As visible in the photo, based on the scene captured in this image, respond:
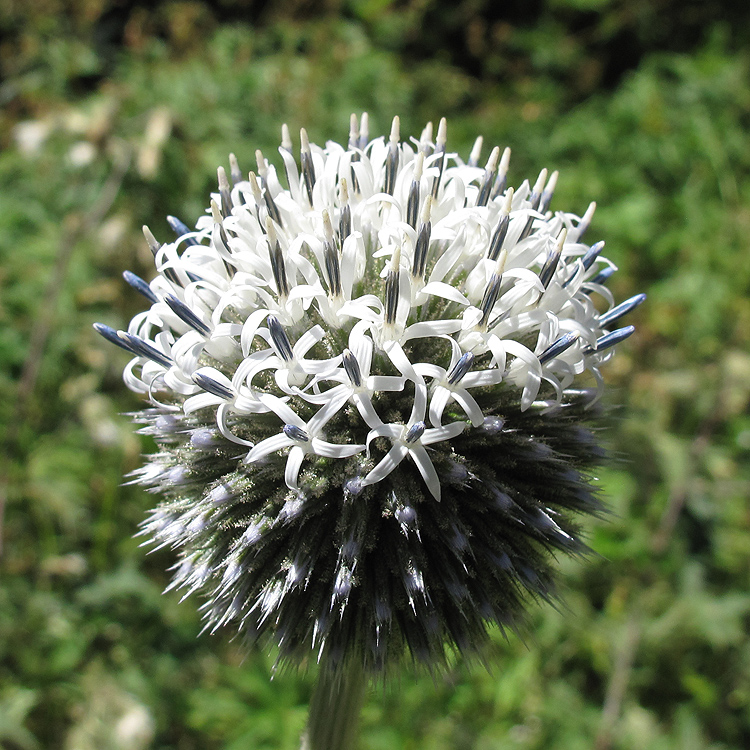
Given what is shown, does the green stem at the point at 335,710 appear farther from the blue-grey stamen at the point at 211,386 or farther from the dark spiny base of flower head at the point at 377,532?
the blue-grey stamen at the point at 211,386

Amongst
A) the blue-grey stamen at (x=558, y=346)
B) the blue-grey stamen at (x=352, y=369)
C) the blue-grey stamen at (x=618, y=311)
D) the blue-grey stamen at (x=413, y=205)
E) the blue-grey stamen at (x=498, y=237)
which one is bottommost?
the blue-grey stamen at (x=352, y=369)

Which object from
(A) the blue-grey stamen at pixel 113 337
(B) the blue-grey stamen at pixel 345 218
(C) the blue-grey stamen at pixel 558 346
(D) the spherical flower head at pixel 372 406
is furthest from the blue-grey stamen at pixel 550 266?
(A) the blue-grey stamen at pixel 113 337

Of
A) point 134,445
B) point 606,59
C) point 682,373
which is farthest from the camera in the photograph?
point 606,59

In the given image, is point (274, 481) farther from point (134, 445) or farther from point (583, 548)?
point (134, 445)

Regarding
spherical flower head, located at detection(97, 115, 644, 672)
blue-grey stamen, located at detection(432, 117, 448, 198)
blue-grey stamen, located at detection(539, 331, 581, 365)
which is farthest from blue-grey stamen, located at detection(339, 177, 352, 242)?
blue-grey stamen, located at detection(539, 331, 581, 365)

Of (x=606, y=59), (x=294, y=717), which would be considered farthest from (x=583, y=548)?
(x=606, y=59)

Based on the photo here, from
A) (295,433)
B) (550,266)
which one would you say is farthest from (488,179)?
(295,433)

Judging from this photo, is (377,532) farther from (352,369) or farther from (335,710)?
(335,710)
